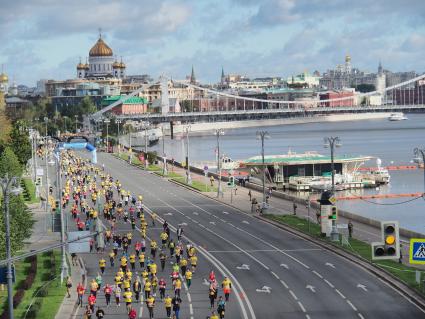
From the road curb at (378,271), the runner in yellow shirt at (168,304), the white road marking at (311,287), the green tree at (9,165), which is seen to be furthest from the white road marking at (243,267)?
the green tree at (9,165)

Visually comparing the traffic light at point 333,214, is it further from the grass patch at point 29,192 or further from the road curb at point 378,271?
the grass patch at point 29,192

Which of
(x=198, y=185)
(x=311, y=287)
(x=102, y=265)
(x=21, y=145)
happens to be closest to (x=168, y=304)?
(x=311, y=287)

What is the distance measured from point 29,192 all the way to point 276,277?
4622 centimetres

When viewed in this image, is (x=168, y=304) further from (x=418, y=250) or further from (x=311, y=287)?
(x=418, y=250)

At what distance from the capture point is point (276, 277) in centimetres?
4434

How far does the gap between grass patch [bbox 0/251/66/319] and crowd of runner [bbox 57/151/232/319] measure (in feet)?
3.30

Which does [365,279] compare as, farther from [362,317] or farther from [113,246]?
[113,246]

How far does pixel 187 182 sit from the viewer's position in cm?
9725

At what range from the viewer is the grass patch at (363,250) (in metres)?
42.3

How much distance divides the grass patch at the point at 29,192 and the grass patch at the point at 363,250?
2157 cm

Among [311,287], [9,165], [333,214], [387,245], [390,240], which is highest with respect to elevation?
[390,240]

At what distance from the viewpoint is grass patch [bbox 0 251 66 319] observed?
38250 millimetres

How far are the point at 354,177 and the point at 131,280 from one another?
67.6 metres

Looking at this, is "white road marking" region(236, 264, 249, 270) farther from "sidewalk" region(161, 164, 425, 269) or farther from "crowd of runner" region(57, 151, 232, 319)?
"sidewalk" region(161, 164, 425, 269)
